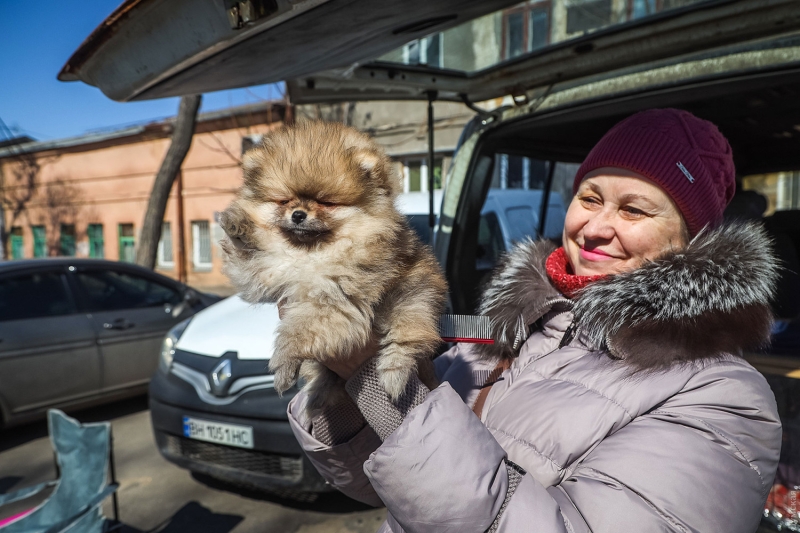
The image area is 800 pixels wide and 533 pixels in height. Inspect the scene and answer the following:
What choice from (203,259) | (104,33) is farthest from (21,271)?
(203,259)

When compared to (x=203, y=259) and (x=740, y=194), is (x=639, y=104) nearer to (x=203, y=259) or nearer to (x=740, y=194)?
(x=740, y=194)

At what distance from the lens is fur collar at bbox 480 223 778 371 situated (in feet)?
4.71

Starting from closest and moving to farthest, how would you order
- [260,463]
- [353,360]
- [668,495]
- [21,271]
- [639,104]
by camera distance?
[668,495] < [353,360] < [639,104] < [260,463] < [21,271]

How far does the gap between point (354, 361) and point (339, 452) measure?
1.26 ft

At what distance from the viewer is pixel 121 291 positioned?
7.03m

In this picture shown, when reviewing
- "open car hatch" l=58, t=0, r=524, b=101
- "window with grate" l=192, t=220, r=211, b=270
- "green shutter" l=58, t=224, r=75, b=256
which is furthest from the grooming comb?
"green shutter" l=58, t=224, r=75, b=256

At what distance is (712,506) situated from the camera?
1174 mm

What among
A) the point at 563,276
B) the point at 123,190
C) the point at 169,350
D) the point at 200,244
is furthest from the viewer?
the point at 123,190

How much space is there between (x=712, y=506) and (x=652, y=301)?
1.79 ft

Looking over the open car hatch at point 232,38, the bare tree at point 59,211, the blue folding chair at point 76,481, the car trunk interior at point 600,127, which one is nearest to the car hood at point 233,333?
the blue folding chair at point 76,481

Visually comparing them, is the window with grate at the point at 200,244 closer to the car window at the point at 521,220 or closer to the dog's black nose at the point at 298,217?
the car window at the point at 521,220

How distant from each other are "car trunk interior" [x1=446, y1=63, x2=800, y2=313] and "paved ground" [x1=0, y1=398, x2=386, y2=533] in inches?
89.7

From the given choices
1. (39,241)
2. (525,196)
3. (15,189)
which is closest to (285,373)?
(525,196)

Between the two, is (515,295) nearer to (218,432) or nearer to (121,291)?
(218,432)
